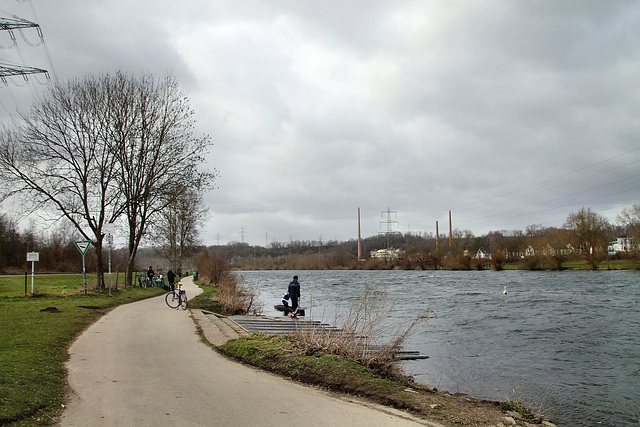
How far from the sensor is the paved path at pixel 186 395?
5.62 meters

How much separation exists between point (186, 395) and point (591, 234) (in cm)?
7258

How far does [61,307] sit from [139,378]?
41.7 feet

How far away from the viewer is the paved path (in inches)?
221

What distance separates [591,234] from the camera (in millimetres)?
66750

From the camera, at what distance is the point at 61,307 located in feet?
59.7

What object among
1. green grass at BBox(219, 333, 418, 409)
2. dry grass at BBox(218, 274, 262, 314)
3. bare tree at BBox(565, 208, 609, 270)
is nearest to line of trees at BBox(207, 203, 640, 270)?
bare tree at BBox(565, 208, 609, 270)

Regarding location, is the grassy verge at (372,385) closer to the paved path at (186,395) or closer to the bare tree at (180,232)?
the paved path at (186,395)

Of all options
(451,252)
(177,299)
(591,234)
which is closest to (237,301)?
(177,299)

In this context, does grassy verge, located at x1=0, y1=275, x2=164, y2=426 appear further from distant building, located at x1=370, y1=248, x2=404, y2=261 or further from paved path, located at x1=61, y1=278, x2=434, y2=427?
distant building, located at x1=370, y1=248, x2=404, y2=261

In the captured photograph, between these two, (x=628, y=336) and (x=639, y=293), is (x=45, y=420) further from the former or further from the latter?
(x=639, y=293)

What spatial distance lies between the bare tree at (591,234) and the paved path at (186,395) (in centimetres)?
6759

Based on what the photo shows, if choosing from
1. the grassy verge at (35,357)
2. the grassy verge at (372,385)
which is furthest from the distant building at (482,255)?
the grassy verge at (372,385)

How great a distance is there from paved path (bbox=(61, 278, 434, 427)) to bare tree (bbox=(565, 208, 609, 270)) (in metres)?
67.6

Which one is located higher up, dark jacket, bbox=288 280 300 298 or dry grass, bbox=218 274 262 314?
dark jacket, bbox=288 280 300 298
